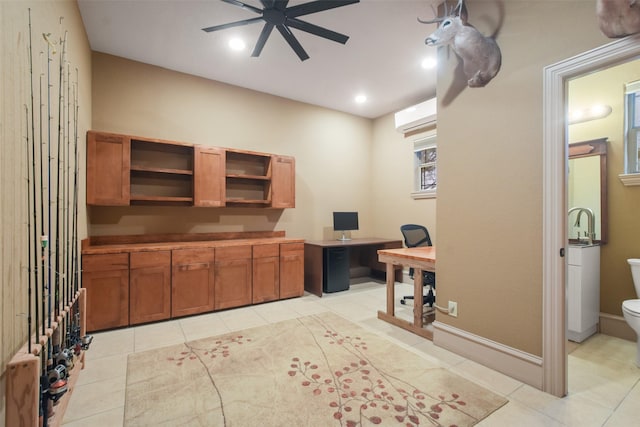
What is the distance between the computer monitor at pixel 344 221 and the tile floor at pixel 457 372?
1.58m

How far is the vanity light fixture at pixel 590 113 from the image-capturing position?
288cm

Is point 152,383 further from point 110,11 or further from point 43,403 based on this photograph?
point 110,11

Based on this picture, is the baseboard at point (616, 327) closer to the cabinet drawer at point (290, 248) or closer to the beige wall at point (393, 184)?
the beige wall at point (393, 184)

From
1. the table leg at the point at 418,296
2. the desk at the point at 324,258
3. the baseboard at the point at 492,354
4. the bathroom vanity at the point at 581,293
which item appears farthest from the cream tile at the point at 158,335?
the bathroom vanity at the point at 581,293

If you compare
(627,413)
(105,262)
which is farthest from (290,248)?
(627,413)

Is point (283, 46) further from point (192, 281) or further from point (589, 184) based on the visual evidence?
point (589, 184)

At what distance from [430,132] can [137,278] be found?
437 centimetres

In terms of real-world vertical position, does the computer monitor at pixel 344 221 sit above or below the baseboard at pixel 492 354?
above

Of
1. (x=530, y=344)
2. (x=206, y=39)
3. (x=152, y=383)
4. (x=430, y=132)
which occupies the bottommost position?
(x=152, y=383)

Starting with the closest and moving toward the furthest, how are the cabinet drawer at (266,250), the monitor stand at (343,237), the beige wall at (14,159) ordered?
the beige wall at (14,159) < the cabinet drawer at (266,250) < the monitor stand at (343,237)

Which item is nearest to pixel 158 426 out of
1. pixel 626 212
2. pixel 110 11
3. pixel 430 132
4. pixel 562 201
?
pixel 562 201

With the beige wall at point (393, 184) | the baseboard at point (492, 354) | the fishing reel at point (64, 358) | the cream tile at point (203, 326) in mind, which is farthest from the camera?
the beige wall at point (393, 184)

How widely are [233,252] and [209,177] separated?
1.00 meters

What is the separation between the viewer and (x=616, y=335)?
275 centimetres
